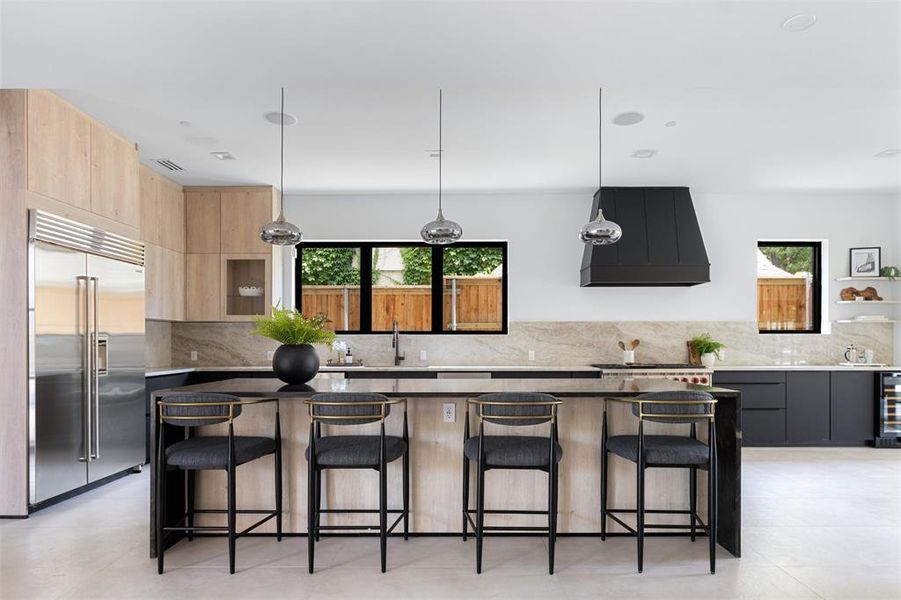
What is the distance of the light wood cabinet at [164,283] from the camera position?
5.41m

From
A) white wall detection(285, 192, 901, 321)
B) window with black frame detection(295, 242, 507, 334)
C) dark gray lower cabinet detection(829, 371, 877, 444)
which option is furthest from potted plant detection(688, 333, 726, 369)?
window with black frame detection(295, 242, 507, 334)

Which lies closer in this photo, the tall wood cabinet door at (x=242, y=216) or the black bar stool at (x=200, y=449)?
the black bar stool at (x=200, y=449)

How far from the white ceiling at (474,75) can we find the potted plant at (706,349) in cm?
204

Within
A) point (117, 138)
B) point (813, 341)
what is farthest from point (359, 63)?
point (813, 341)

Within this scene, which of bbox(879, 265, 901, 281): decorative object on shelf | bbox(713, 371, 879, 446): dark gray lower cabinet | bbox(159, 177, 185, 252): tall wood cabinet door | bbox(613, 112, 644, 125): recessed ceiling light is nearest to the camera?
bbox(613, 112, 644, 125): recessed ceiling light

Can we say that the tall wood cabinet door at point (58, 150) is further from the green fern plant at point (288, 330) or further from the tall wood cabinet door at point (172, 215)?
the green fern plant at point (288, 330)

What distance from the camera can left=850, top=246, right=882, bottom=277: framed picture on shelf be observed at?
645 cm

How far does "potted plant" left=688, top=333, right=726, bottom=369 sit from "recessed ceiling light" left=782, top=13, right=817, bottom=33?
416 cm

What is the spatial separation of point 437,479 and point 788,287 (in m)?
5.39

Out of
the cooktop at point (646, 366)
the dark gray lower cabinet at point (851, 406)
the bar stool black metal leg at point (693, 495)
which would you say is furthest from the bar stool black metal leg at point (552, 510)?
the dark gray lower cabinet at point (851, 406)

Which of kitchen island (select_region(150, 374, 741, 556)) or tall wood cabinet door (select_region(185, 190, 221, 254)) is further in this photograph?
tall wood cabinet door (select_region(185, 190, 221, 254))

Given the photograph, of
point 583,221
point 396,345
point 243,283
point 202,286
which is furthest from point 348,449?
point 583,221

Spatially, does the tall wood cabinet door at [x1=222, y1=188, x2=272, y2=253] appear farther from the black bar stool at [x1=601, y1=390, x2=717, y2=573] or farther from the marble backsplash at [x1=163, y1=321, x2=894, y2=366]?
the black bar stool at [x1=601, y1=390, x2=717, y2=573]

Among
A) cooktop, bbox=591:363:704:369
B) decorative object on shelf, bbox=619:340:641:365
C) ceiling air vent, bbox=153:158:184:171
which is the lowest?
cooktop, bbox=591:363:704:369
